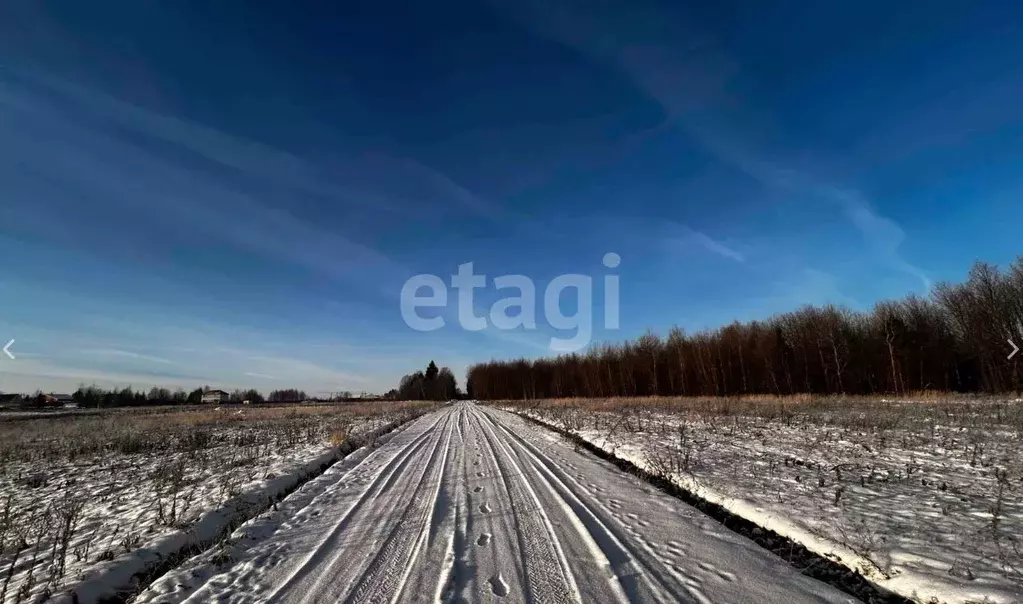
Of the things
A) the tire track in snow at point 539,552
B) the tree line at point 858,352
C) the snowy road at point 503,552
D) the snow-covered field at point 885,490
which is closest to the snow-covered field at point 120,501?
the snowy road at point 503,552

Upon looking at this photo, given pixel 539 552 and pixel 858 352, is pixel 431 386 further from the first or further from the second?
pixel 539 552

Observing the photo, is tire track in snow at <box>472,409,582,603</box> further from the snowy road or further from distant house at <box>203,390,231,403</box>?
distant house at <box>203,390,231,403</box>

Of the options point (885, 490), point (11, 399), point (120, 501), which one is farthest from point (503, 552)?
point (11, 399)

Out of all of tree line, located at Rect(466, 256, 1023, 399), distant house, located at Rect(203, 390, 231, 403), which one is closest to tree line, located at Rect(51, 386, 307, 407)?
distant house, located at Rect(203, 390, 231, 403)

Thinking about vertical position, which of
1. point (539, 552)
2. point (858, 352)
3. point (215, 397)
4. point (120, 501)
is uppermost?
point (858, 352)

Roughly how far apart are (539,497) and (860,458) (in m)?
7.82

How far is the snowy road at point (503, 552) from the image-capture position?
13.1ft

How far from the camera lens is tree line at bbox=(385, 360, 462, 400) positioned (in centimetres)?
13888

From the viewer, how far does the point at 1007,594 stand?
3.72 metres

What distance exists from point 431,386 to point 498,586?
143 meters

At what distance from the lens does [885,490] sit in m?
7.21

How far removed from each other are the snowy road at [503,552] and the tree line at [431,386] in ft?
427

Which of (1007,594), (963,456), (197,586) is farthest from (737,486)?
(197,586)

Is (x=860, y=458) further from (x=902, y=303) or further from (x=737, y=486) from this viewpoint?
(x=902, y=303)
